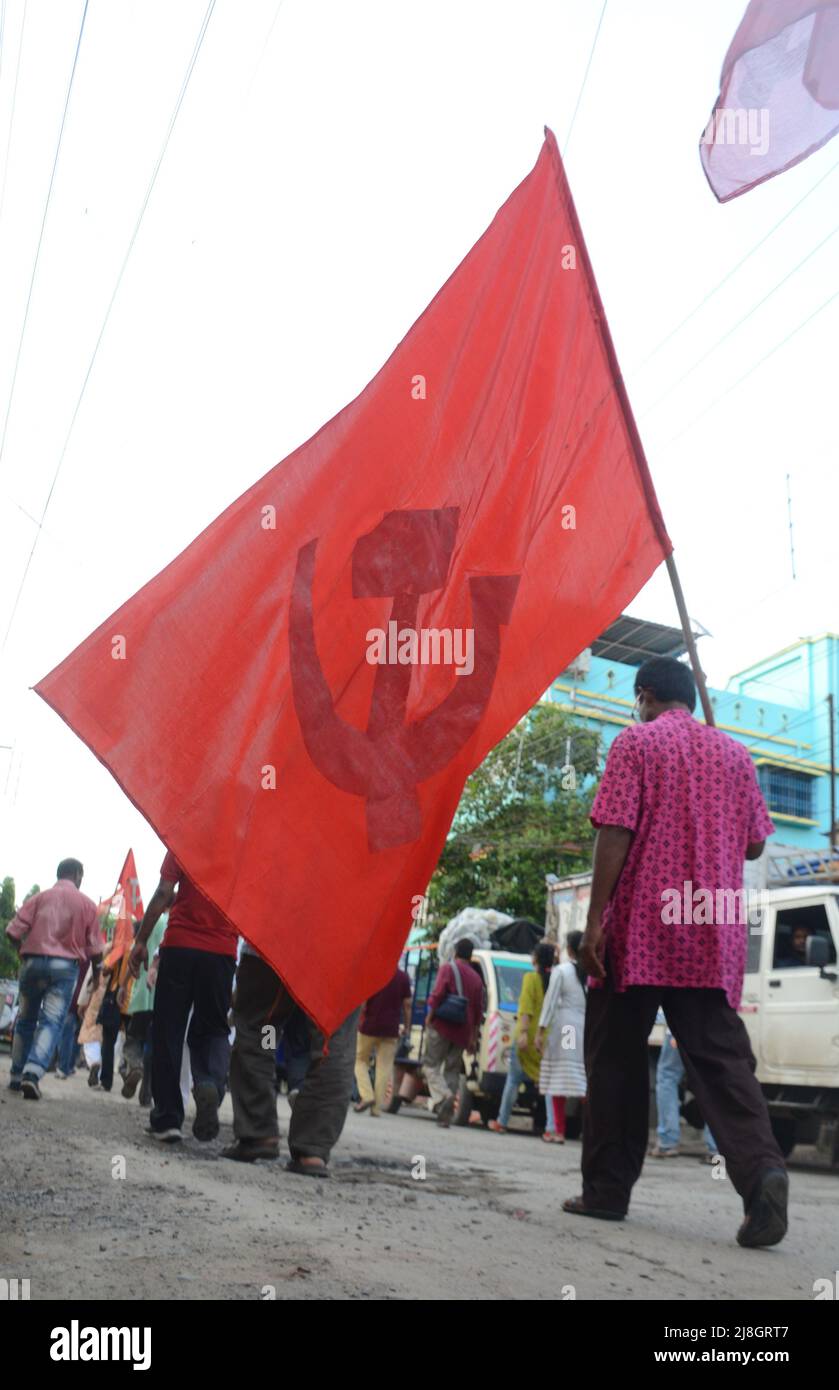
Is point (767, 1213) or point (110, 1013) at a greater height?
point (110, 1013)

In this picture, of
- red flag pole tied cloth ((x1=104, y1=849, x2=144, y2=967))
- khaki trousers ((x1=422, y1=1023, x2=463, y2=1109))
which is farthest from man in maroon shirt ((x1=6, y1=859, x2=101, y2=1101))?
khaki trousers ((x1=422, y1=1023, x2=463, y2=1109))

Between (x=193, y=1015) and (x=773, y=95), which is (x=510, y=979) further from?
(x=773, y=95)

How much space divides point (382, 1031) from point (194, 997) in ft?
18.9

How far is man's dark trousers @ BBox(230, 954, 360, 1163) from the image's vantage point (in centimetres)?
545

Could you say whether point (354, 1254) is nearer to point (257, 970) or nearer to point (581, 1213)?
point (581, 1213)

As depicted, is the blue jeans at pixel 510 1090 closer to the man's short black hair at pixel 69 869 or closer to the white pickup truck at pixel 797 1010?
the white pickup truck at pixel 797 1010

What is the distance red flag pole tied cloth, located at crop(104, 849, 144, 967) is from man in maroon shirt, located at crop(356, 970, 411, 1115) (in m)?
2.53

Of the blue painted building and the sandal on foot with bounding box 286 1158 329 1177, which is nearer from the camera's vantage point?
the sandal on foot with bounding box 286 1158 329 1177

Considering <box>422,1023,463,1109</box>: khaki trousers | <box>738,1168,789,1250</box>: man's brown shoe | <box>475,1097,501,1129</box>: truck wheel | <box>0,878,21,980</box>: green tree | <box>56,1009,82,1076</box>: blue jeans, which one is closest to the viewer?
<box>738,1168,789,1250</box>: man's brown shoe

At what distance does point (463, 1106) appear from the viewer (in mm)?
13656

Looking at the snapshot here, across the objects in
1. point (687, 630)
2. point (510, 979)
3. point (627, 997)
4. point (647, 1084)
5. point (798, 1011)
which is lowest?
point (647, 1084)

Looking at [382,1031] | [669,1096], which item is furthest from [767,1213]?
[382,1031]

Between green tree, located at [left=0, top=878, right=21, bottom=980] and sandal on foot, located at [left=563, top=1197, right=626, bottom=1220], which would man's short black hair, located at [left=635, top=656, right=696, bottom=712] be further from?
green tree, located at [left=0, top=878, right=21, bottom=980]
